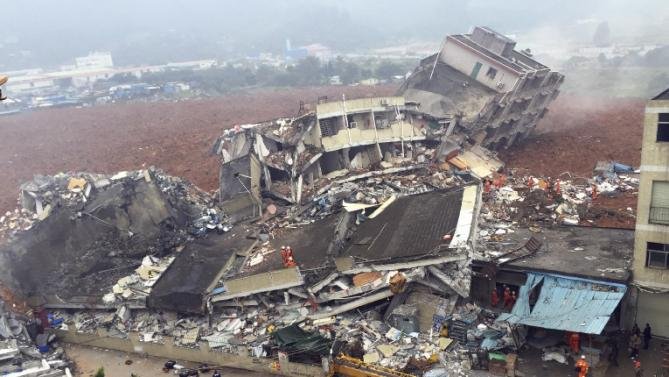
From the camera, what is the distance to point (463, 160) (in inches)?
967

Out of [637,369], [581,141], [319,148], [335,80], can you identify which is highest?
[335,80]

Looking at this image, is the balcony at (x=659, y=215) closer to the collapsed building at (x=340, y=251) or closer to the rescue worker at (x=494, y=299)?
the collapsed building at (x=340, y=251)

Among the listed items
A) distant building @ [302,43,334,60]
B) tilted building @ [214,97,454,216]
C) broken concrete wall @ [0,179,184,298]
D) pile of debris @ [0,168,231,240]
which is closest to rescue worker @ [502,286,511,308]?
tilted building @ [214,97,454,216]

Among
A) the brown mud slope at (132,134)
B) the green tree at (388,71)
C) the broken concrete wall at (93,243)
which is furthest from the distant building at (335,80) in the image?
the broken concrete wall at (93,243)

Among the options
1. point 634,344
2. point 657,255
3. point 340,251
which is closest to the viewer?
point 634,344

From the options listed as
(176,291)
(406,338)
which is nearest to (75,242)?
(176,291)

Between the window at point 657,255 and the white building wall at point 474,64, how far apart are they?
1529cm

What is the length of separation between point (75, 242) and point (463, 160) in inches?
644

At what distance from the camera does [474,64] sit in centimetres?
2747

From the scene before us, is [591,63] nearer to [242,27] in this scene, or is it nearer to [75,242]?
[75,242]

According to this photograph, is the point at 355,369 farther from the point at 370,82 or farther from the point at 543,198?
the point at 370,82

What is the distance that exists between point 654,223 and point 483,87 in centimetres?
1664

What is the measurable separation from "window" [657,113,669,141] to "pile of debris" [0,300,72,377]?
46.2 feet

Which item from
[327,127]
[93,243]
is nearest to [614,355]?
[327,127]
